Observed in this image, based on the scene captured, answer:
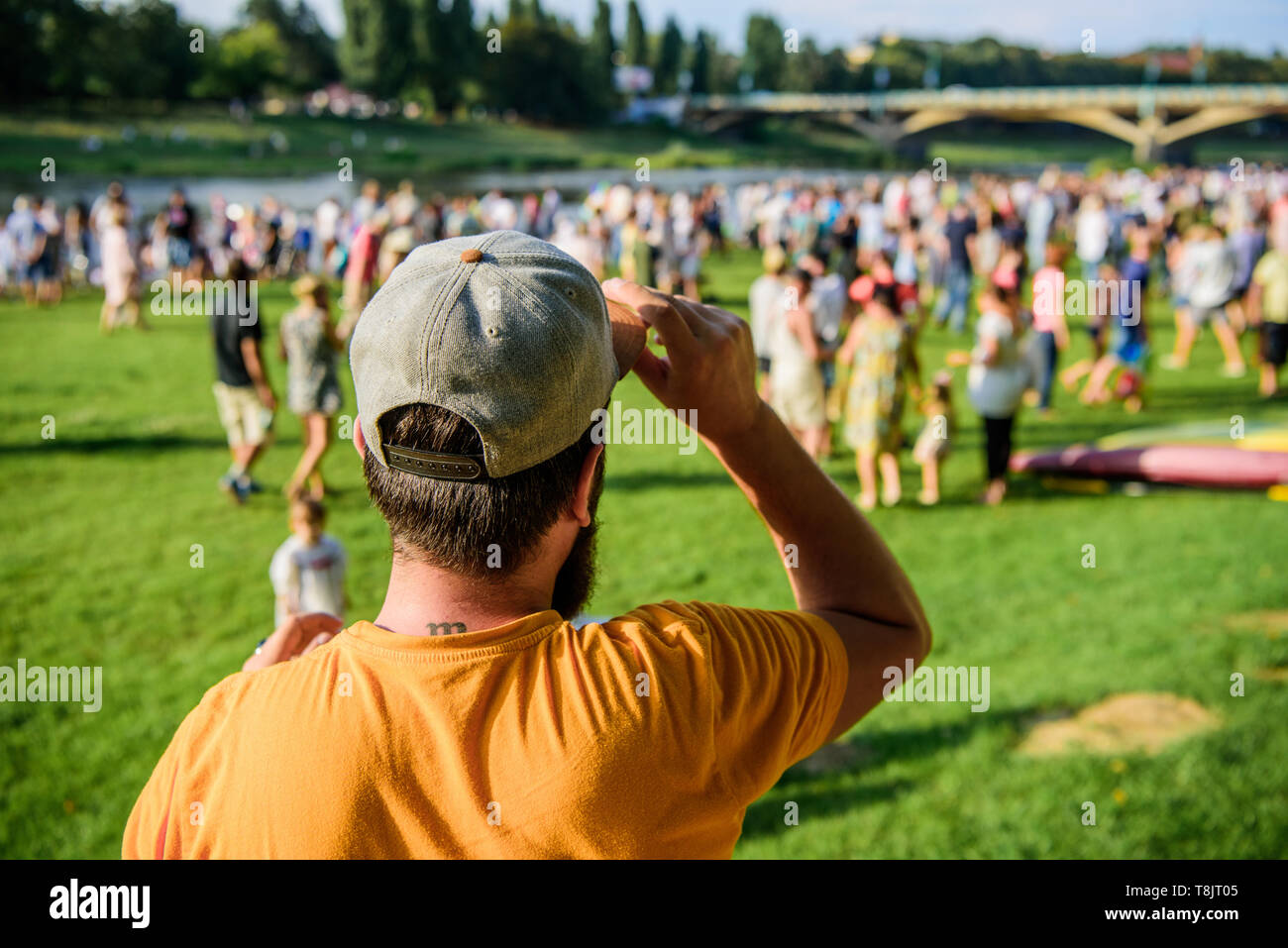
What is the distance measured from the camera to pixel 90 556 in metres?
7.64

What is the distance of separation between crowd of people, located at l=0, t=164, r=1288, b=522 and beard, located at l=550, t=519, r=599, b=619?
2.23m

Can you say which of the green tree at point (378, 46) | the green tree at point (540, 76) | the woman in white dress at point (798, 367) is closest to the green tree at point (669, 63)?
the green tree at point (540, 76)

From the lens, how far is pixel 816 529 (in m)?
1.60

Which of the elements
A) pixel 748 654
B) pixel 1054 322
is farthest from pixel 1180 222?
pixel 748 654

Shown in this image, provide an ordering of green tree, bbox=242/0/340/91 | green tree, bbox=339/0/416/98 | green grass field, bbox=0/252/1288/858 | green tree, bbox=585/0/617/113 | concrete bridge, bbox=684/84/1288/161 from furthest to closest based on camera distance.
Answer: green tree, bbox=242/0/340/91 → green tree, bbox=585/0/617/113 → green tree, bbox=339/0/416/98 → concrete bridge, bbox=684/84/1288/161 → green grass field, bbox=0/252/1288/858

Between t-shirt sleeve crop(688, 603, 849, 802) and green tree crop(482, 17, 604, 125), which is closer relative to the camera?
t-shirt sleeve crop(688, 603, 849, 802)

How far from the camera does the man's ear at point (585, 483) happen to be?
139 cm

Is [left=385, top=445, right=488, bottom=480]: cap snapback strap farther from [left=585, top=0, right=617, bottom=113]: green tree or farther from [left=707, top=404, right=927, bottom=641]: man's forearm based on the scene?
[left=585, top=0, right=617, bottom=113]: green tree

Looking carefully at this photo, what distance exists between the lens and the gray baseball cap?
1259 mm

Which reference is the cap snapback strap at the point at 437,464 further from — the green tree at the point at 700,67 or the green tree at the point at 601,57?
the green tree at the point at 700,67

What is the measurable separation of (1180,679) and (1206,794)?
3.84ft

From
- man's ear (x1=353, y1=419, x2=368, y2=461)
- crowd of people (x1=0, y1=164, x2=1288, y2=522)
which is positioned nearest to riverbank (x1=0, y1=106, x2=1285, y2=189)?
crowd of people (x1=0, y1=164, x2=1288, y2=522)

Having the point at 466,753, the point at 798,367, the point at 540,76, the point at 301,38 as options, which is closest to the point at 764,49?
the point at 540,76
